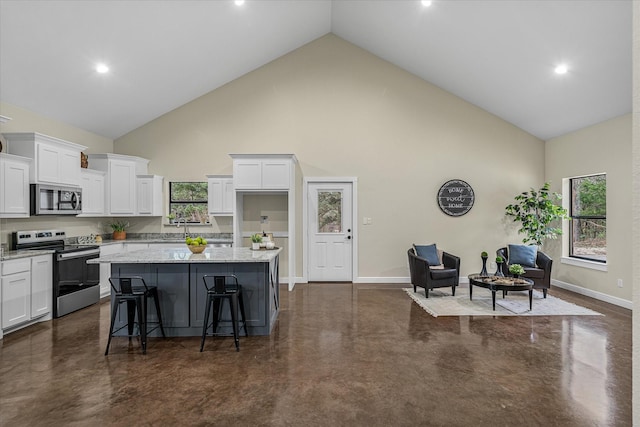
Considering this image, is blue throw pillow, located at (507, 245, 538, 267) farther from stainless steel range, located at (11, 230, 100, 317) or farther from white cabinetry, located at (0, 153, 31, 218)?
white cabinetry, located at (0, 153, 31, 218)

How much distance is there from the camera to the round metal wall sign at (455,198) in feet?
22.1

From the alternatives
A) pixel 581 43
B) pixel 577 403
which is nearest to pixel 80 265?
pixel 577 403

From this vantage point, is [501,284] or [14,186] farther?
[501,284]

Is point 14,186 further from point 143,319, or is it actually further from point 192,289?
point 192,289

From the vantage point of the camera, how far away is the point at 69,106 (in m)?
5.20

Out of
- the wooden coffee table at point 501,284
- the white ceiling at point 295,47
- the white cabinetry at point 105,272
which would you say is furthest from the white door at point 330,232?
the white cabinetry at point 105,272

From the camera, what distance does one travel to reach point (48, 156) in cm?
466

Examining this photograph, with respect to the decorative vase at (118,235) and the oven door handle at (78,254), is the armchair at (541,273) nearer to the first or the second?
the oven door handle at (78,254)

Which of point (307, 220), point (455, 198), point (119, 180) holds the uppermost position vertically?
point (119, 180)

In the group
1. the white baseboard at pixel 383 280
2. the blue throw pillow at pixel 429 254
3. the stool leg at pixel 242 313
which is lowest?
the white baseboard at pixel 383 280

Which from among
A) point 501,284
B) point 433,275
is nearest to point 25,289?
point 433,275

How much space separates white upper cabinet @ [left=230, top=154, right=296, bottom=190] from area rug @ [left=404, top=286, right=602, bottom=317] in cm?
302

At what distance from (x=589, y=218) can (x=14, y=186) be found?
8.64 metres

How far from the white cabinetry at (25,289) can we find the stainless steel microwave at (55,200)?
684 mm
